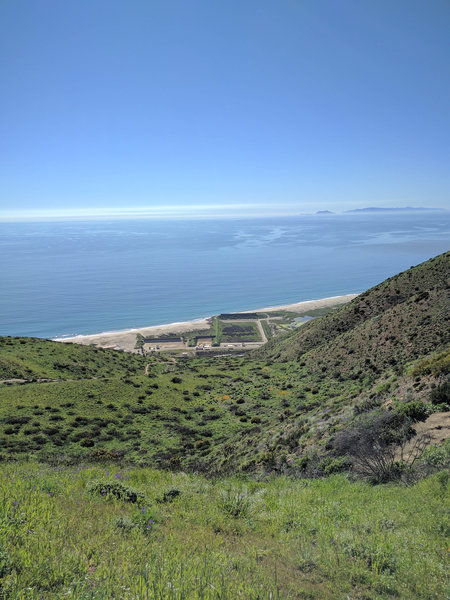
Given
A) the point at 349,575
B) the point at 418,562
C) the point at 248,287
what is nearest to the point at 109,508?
the point at 349,575

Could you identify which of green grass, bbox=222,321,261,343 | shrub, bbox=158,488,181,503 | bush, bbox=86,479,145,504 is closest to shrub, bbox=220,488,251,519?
Result: shrub, bbox=158,488,181,503

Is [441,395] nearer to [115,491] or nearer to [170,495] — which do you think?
[170,495]

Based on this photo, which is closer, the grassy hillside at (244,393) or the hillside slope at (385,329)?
the grassy hillside at (244,393)

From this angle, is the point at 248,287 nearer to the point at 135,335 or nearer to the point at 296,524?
the point at 135,335

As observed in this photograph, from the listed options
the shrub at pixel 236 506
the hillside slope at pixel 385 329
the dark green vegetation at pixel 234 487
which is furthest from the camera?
the hillside slope at pixel 385 329

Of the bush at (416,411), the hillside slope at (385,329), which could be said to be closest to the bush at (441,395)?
the bush at (416,411)

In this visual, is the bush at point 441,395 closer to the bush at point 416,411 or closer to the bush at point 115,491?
the bush at point 416,411

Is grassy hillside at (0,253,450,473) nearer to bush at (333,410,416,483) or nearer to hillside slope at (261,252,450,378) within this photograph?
hillside slope at (261,252,450,378)
